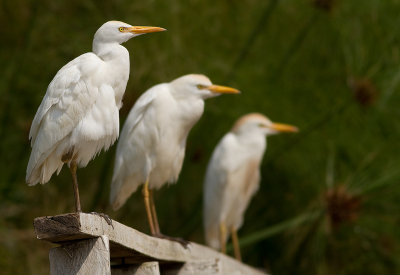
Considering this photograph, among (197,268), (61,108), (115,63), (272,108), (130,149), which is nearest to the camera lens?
(61,108)

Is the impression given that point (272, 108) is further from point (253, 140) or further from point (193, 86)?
point (193, 86)

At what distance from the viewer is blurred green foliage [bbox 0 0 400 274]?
3564mm

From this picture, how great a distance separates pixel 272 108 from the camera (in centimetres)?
414

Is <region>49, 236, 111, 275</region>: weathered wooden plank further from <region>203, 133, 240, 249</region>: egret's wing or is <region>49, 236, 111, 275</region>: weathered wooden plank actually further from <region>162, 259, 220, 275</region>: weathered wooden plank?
<region>203, 133, 240, 249</region>: egret's wing

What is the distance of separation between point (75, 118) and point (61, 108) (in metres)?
0.05

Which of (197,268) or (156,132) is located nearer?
(197,268)

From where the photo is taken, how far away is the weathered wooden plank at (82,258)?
164 cm

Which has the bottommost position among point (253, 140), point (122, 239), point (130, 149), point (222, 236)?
point (222, 236)

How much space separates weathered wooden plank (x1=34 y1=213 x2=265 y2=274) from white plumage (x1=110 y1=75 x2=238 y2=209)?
15.8 inches

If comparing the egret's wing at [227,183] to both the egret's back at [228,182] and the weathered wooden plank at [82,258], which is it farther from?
the weathered wooden plank at [82,258]

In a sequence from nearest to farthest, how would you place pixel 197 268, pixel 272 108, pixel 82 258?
pixel 82 258
pixel 197 268
pixel 272 108

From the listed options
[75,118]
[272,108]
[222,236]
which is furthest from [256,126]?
[75,118]

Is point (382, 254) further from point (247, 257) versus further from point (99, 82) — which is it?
point (99, 82)

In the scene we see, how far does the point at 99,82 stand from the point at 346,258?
2619mm
